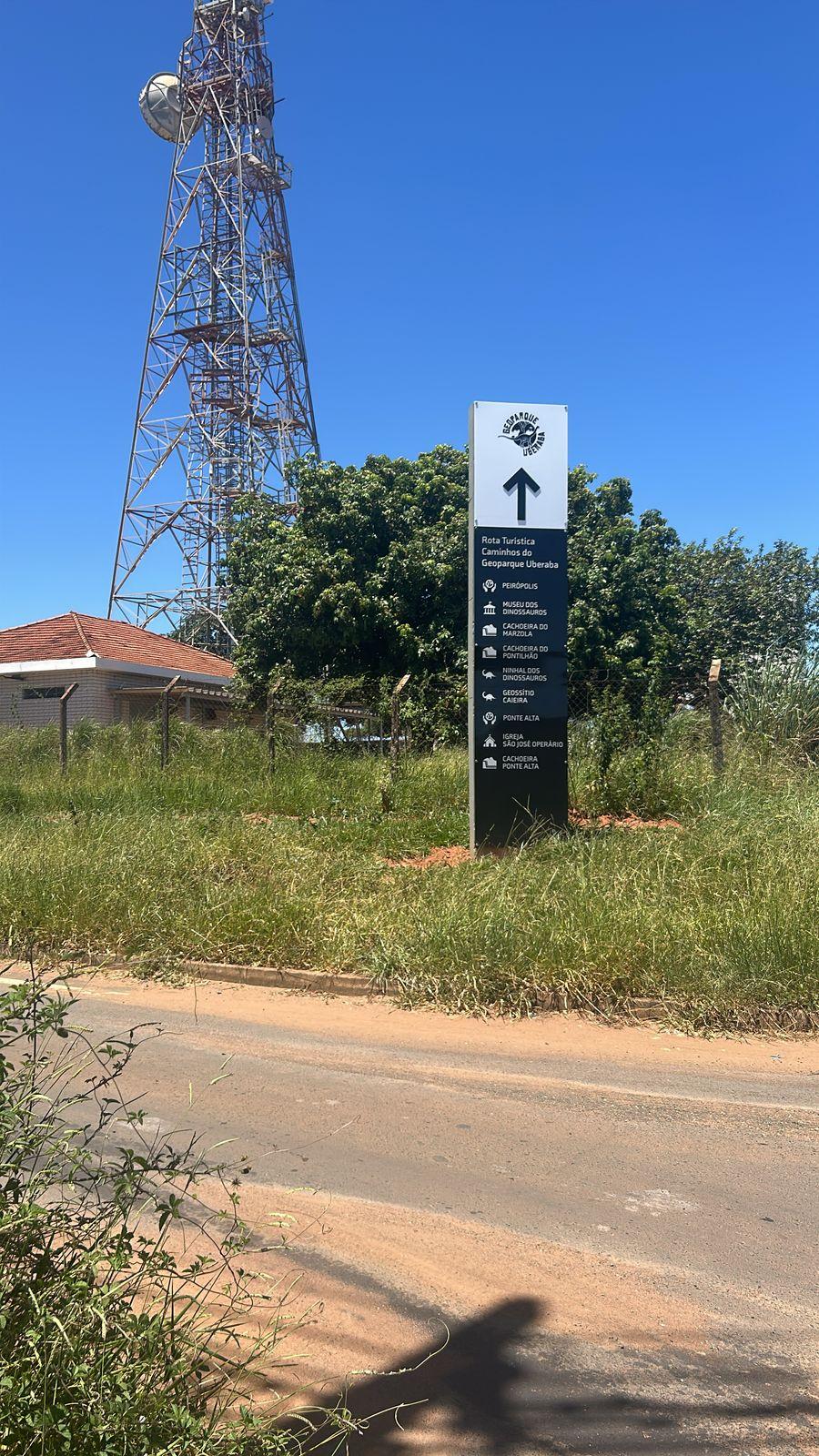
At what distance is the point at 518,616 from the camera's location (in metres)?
8.95

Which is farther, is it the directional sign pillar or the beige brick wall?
the beige brick wall

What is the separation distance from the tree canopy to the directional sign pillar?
9.38m

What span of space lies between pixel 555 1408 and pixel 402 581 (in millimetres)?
18444

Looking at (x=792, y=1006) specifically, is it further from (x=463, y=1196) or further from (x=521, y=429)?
(x=521, y=429)

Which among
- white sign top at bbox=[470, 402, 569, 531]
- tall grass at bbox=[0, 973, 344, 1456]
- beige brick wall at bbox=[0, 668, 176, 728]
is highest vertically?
white sign top at bbox=[470, 402, 569, 531]

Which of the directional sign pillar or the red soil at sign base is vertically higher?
the directional sign pillar

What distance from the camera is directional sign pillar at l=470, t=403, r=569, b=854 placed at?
29.0ft

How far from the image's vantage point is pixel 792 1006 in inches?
218

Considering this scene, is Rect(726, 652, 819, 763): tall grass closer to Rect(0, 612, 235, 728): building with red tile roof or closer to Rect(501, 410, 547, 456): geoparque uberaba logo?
Rect(501, 410, 547, 456): geoparque uberaba logo

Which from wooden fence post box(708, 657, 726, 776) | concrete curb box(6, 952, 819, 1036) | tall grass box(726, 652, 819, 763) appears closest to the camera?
concrete curb box(6, 952, 819, 1036)

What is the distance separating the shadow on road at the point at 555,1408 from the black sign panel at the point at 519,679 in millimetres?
6258

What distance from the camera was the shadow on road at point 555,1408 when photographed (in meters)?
2.27

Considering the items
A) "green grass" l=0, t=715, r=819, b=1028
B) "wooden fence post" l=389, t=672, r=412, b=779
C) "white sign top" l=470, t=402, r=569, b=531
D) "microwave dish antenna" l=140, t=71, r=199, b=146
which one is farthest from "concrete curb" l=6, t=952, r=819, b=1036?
"microwave dish antenna" l=140, t=71, r=199, b=146

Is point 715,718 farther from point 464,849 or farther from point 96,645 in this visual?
point 96,645
